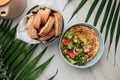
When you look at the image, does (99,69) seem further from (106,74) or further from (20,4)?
A: (20,4)

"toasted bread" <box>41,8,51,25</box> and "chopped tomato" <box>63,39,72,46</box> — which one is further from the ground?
"toasted bread" <box>41,8,51,25</box>

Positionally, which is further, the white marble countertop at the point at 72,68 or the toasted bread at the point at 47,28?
the white marble countertop at the point at 72,68

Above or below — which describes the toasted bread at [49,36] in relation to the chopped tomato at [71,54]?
above

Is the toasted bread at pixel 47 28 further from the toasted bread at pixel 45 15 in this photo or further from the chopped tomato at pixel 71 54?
the chopped tomato at pixel 71 54

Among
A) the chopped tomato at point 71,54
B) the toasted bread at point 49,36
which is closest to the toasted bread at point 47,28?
the toasted bread at point 49,36

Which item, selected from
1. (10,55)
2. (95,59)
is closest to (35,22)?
(10,55)

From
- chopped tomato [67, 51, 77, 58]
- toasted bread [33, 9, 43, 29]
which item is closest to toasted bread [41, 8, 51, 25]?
toasted bread [33, 9, 43, 29]

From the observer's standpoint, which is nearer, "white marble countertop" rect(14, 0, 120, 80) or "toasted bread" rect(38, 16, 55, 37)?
"toasted bread" rect(38, 16, 55, 37)

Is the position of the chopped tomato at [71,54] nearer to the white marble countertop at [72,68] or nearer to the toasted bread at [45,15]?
the white marble countertop at [72,68]

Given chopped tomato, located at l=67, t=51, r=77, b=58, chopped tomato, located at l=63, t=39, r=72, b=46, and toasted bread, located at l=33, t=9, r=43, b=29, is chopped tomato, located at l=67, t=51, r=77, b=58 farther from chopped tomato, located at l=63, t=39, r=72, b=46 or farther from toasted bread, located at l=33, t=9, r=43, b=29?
toasted bread, located at l=33, t=9, r=43, b=29

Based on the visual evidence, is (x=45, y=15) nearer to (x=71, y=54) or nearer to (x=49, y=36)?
(x=49, y=36)

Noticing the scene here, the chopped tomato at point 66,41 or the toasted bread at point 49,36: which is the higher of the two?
the toasted bread at point 49,36
